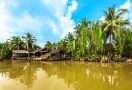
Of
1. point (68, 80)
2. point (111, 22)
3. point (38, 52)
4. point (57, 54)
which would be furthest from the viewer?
point (38, 52)

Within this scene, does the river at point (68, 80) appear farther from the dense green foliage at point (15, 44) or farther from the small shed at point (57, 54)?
the dense green foliage at point (15, 44)

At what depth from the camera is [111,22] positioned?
2583cm

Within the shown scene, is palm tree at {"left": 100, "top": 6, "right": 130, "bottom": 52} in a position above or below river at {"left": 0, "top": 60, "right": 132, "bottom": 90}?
above

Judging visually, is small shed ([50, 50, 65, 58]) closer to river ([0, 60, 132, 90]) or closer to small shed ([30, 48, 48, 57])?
small shed ([30, 48, 48, 57])

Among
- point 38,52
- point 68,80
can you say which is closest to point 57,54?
point 38,52

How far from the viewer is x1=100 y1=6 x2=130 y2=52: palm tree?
82.1 ft

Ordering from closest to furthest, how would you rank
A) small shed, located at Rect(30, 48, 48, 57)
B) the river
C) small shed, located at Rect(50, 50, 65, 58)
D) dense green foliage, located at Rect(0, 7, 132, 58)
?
the river, dense green foliage, located at Rect(0, 7, 132, 58), small shed, located at Rect(50, 50, 65, 58), small shed, located at Rect(30, 48, 48, 57)

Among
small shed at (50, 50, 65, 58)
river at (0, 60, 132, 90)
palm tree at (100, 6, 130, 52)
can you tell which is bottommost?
river at (0, 60, 132, 90)

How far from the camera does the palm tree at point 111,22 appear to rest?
25.0 meters

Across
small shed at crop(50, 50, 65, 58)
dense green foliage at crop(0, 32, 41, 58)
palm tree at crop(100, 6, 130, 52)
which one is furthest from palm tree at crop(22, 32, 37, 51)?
palm tree at crop(100, 6, 130, 52)

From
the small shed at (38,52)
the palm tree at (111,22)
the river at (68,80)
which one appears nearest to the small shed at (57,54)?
the small shed at (38,52)

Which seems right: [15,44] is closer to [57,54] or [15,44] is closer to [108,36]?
[57,54]

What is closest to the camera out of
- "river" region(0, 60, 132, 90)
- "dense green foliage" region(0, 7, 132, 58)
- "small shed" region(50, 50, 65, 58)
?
"river" region(0, 60, 132, 90)

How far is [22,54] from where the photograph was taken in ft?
133
